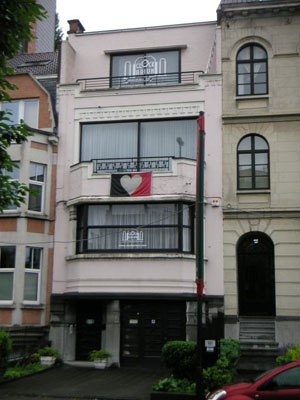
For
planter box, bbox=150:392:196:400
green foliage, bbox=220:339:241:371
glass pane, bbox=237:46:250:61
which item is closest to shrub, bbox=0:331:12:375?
planter box, bbox=150:392:196:400

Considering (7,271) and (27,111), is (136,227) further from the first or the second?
(27,111)

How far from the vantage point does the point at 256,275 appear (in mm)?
21594

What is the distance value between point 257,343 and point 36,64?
16.9 meters

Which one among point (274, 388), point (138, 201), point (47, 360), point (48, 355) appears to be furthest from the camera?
point (138, 201)

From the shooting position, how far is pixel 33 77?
Answer: 23422 mm

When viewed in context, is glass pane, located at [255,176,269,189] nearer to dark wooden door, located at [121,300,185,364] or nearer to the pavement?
dark wooden door, located at [121,300,185,364]

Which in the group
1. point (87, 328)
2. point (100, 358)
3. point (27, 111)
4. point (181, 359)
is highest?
point (27, 111)

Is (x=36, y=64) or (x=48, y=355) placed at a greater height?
(x=36, y=64)

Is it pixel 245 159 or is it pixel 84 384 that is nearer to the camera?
pixel 84 384

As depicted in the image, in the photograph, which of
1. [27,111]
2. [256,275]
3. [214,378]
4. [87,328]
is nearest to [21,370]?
[87,328]

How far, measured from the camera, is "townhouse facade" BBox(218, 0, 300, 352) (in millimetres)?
20625

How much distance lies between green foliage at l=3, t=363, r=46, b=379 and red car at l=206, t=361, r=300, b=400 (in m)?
8.62

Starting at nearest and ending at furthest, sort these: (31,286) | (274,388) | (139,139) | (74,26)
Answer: (274,388) → (31,286) → (139,139) → (74,26)

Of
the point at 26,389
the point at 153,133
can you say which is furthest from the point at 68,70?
the point at 26,389
